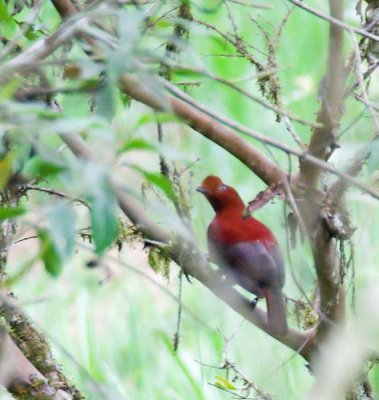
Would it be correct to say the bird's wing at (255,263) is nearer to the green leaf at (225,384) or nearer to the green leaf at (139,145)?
the green leaf at (225,384)

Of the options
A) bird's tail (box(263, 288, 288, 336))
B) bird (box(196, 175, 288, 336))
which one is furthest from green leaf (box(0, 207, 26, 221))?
bird (box(196, 175, 288, 336))

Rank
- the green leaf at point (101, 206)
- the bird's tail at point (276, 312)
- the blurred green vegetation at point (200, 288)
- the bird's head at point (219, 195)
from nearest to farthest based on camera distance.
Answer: the green leaf at point (101, 206), the bird's tail at point (276, 312), the blurred green vegetation at point (200, 288), the bird's head at point (219, 195)

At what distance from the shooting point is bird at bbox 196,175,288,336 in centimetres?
271

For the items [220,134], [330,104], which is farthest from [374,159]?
[220,134]

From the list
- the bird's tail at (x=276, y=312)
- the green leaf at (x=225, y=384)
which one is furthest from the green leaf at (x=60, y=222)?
the bird's tail at (x=276, y=312)

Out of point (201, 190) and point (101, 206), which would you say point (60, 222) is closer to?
point (101, 206)

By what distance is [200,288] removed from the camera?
3.55 metres

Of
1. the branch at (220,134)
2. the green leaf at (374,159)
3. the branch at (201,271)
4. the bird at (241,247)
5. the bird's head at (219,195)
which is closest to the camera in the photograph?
the green leaf at (374,159)

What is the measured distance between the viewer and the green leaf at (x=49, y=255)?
102cm

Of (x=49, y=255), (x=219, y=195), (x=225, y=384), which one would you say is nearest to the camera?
(x=49, y=255)

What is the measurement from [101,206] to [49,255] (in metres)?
0.17

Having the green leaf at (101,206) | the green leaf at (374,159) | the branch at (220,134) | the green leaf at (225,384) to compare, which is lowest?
the green leaf at (225,384)

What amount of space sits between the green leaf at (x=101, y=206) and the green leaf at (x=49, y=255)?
2.2 inches

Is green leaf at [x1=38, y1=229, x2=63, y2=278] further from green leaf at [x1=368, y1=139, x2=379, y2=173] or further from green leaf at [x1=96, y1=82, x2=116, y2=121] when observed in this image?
green leaf at [x1=368, y1=139, x2=379, y2=173]
